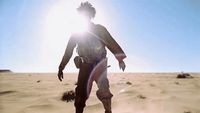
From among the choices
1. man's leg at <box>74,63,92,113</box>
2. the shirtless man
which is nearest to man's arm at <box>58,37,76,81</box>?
the shirtless man

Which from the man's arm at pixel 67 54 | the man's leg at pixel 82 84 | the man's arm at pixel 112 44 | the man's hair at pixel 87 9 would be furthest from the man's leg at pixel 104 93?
the man's hair at pixel 87 9

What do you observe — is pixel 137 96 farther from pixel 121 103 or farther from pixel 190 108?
pixel 190 108

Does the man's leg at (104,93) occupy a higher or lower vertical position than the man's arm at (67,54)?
lower

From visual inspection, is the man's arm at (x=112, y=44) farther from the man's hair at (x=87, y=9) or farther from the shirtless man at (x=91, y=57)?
the man's hair at (x=87, y=9)

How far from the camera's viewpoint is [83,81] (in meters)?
6.23

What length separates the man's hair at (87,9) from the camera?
6492 millimetres

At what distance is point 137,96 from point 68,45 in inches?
176

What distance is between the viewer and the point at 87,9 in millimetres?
6496

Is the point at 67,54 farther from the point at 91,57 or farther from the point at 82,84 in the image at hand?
the point at 82,84

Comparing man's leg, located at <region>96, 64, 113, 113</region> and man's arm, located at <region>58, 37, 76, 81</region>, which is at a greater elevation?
man's arm, located at <region>58, 37, 76, 81</region>

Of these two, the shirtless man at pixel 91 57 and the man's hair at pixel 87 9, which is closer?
the shirtless man at pixel 91 57

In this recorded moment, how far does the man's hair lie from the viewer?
6.49 metres

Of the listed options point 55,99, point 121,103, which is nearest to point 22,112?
point 55,99

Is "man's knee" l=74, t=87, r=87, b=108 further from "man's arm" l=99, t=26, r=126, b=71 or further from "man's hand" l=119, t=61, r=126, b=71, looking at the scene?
"man's arm" l=99, t=26, r=126, b=71
